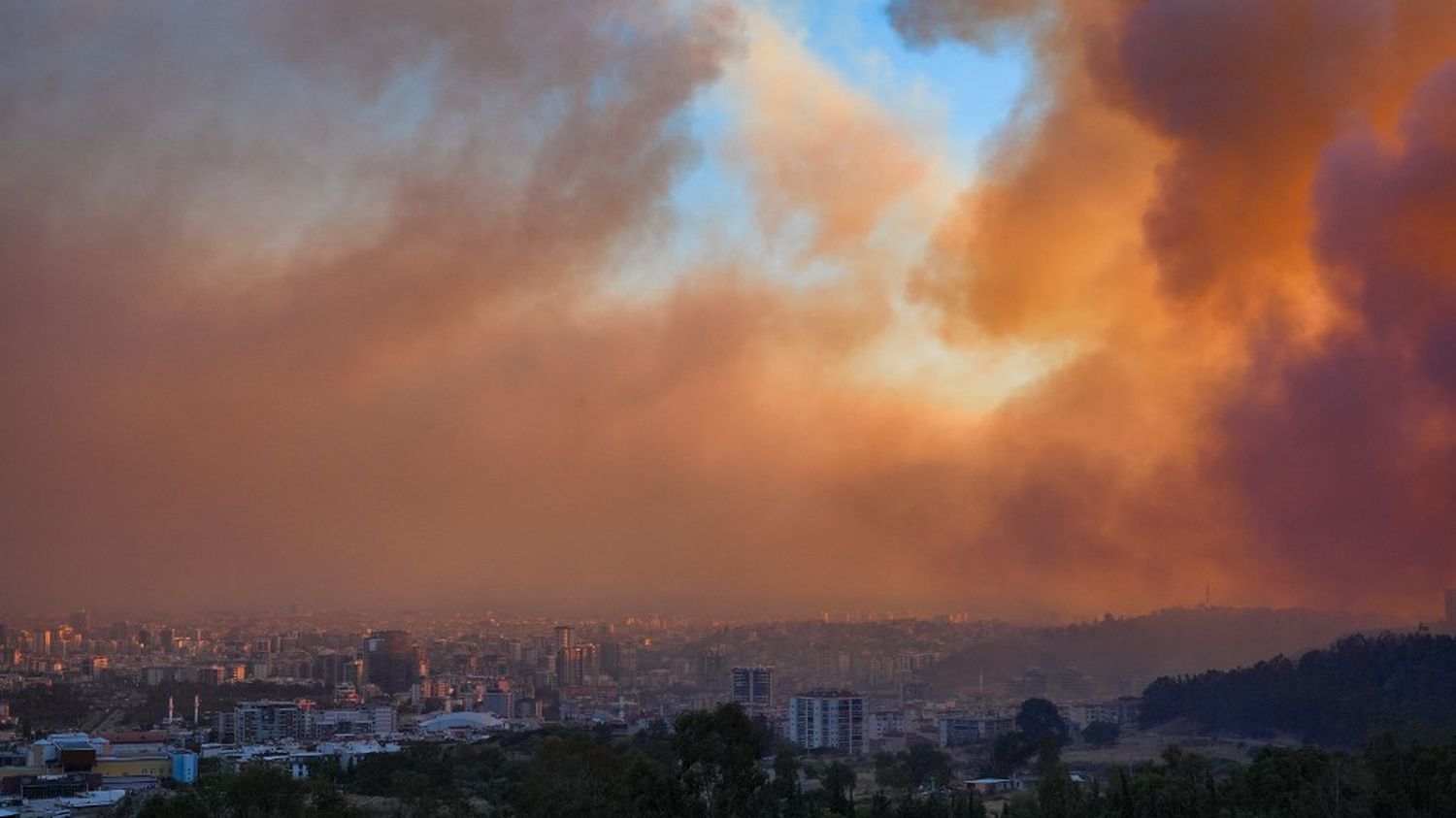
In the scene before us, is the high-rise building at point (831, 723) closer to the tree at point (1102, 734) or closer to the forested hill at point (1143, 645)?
the tree at point (1102, 734)

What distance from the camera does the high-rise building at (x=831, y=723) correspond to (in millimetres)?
67500

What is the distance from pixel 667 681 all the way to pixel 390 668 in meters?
18.2

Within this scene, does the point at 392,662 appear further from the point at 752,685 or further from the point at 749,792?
the point at 749,792

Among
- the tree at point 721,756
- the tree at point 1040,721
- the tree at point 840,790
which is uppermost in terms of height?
the tree at point 721,756

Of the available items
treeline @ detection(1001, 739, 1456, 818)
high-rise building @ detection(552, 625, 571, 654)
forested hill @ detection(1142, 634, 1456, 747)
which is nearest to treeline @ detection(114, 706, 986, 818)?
treeline @ detection(1001, 739, 1456, 818)

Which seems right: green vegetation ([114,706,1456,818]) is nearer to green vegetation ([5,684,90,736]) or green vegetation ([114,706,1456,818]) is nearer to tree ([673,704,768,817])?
tree ([673,704,768,817])

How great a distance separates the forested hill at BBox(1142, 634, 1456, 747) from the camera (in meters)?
58.2

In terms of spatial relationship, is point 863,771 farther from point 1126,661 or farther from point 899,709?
point 1126,661

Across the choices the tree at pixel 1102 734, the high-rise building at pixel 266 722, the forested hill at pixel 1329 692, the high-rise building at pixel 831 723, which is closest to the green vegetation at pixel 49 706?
the high-rise building at pixel 266 722

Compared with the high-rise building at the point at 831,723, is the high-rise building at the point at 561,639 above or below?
above

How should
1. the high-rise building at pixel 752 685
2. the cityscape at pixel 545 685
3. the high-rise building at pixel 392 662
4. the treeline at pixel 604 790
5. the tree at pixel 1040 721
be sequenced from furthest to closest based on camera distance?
1. the high-rise building at pixel 392 662
2. the high-rise building at pixel 752 685
3. the tree at pixel 1040 721
4. the cityscape at pixel 545 685
5. the treeline at pixel 604 790

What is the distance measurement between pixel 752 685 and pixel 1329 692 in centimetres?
3306

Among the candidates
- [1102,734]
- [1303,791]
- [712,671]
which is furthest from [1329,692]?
[712,671]

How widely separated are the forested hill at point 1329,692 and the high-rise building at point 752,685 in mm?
21819
